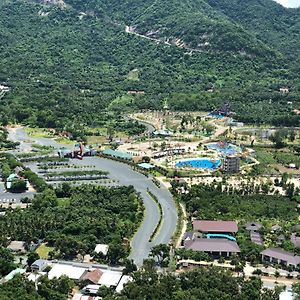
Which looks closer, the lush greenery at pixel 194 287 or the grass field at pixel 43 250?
the lush greenery at pixel 194 287

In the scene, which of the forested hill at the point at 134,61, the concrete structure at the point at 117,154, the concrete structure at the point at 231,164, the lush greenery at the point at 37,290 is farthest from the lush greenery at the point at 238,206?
the forested hill at the point at 134,61

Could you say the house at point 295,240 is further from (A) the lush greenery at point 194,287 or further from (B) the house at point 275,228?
(A) the lush greenery at point 194,287

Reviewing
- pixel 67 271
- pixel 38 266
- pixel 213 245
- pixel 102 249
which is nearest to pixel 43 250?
pixel 38 266

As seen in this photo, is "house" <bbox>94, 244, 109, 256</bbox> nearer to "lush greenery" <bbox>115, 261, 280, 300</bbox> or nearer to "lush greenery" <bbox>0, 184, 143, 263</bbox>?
"lush greenery" <bbox>0, 184, 143, 263</bbox>

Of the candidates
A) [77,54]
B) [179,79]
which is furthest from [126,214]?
[77,54]

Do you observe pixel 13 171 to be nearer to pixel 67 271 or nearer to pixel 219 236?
pixel 219 236

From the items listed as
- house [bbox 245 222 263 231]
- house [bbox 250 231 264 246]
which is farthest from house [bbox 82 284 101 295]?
house [bbox 245 222 263 231]
